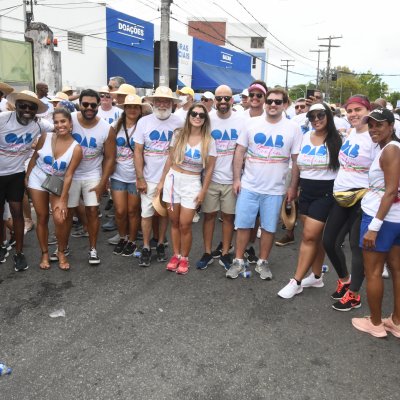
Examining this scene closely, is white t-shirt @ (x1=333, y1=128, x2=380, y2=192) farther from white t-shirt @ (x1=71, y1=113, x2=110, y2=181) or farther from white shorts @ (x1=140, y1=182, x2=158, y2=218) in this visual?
white t-shirt @ (x1=71, y1=113, x2=110, y2=181)

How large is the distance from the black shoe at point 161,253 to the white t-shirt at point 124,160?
2.75ft

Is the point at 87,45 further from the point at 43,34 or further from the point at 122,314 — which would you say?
the point at 122,314

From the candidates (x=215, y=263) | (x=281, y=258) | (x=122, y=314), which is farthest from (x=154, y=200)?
(x=281, y=258)

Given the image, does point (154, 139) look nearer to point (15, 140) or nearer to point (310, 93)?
point (15, 140)

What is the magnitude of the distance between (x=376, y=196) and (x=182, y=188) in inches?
77.2

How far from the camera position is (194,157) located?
13.8ft

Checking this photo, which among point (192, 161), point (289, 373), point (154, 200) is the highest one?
point (192, 161)

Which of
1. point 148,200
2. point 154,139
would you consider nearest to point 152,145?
point 154,139

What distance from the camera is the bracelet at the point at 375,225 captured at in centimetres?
296

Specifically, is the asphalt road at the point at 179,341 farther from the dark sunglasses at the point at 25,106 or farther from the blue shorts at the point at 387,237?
the dark sunglasses at the point at 25,106

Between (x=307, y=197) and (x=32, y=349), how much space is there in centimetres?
267

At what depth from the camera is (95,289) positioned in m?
3.95

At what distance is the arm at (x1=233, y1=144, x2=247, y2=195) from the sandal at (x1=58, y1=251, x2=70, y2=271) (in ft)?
6.51

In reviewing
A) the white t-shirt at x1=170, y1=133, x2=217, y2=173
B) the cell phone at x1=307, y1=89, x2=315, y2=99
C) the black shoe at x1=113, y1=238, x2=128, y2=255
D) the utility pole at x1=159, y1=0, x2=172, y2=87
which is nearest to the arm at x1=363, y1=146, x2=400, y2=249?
the white t-shirt at x1=170, y1=133, x2=217, y2=173
